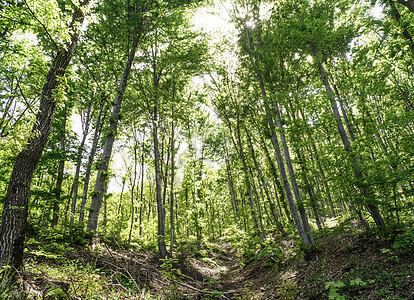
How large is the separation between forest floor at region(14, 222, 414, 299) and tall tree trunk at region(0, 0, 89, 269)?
0.30 meters

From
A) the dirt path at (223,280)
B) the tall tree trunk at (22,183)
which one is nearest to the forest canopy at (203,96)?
the tall tree trunk at (22,183)

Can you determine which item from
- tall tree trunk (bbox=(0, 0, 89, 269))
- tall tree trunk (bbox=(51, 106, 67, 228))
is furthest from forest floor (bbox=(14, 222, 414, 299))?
tall tree trunk (bbox=(51, 106, 67, 228))

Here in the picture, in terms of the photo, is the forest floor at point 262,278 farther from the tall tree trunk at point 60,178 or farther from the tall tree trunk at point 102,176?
the tall tree trunk at point 60,178

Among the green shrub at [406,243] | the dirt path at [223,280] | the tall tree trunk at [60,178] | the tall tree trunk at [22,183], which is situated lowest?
the dirt path at [223,280]

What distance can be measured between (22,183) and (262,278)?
8261 mm

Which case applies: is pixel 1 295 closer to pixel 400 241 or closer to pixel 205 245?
pixel 400 241

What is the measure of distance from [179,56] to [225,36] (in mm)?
3020

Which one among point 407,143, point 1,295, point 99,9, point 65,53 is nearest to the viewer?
point 1,295

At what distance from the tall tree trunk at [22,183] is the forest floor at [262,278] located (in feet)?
0.99

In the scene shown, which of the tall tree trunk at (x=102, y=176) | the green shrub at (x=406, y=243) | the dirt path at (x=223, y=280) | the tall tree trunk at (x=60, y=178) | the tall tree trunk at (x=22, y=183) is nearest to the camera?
the tall tree trunk at (x=22, y=183)

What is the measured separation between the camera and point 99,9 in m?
6.97

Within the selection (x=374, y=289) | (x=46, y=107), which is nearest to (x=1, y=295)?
(x=46, y=107)

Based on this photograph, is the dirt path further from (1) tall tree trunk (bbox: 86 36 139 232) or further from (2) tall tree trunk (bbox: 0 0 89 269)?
(1) tall tree trunk (bbox: 86 36 139 232)

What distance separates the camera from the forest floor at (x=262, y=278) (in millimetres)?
3299
